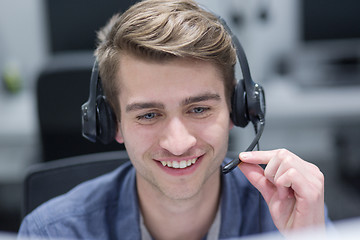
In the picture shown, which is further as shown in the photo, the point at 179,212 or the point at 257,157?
the point at 179,212

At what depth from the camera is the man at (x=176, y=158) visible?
100 centimetres

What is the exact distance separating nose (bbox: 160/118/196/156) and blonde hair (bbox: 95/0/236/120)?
0.15m

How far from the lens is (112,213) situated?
3.97 ft

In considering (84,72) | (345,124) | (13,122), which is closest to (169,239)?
(84,72)

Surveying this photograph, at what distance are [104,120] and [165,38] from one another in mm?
265

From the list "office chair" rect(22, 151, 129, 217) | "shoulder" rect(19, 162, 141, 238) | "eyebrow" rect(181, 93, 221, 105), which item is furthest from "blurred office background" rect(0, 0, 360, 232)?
"eyebrow" rect(181, 93, 221, 105)

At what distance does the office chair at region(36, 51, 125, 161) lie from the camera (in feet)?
5.80

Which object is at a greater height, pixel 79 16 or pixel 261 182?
pixel 79 16

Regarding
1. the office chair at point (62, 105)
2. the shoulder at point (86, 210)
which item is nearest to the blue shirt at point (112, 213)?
the shoulder at point (86, 210)

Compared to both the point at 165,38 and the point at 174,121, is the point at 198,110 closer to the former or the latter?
the point at 174,121

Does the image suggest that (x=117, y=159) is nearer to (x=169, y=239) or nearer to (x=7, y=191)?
(x=169, y=239)

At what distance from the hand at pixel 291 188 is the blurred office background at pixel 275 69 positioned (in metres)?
1.24

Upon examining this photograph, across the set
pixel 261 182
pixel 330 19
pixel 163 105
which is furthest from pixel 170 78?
pixel 330 19

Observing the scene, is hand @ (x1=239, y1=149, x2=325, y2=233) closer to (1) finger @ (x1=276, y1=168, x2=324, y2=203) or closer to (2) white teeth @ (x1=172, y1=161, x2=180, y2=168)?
(1) finger @ (x1=276, y1=168, x2=324, y2=203)
